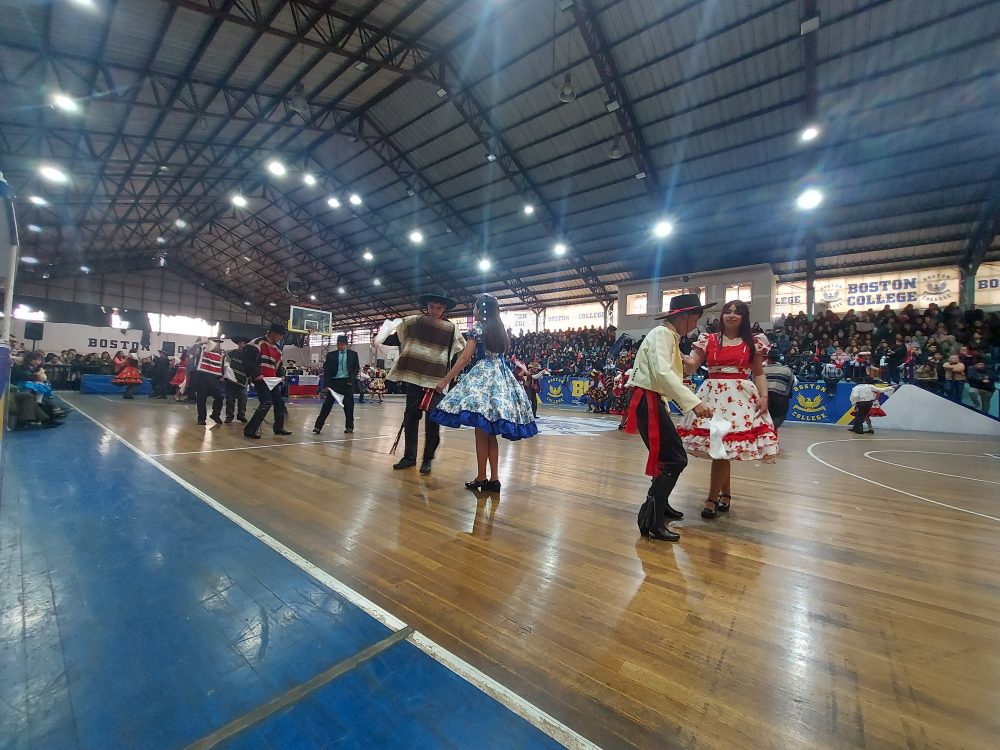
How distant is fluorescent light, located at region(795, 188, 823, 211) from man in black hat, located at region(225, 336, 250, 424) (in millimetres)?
16730

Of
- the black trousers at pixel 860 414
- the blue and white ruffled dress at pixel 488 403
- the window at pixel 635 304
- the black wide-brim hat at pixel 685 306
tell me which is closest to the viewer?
the black wide-brim hat at pixel 685 306

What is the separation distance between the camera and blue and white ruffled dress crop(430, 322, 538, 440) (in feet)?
10.1

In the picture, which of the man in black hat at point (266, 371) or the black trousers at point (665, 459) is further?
the man in black hat at point (266, 371)

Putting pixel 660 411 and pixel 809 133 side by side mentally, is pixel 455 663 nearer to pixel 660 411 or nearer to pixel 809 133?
pixel 660 411

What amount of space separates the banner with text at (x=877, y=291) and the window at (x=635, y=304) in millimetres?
5983

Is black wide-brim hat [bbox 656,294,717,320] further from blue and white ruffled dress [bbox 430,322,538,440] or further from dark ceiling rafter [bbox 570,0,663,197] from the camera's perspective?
dark ceiling rafter [bbox 570,0,663,197]

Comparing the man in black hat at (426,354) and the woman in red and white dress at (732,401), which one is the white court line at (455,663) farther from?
the woman in red and white dress at (732,401)

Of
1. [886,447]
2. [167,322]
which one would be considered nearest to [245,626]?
[886,447]

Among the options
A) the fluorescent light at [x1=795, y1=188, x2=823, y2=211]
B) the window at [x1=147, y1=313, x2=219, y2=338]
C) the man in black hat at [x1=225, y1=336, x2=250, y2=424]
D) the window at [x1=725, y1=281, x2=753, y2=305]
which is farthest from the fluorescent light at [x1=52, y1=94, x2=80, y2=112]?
the window at [x1=147, y1=313, x2=219, y2=338]

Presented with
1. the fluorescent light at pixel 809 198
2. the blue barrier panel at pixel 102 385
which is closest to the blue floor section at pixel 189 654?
the blue barrier panel at pixel 102 385

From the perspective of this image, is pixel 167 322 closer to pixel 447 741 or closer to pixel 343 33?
pixel 343 33

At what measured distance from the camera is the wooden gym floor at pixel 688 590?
1.14 meters

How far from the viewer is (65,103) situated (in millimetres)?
10922

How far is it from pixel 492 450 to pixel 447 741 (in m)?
2.42
